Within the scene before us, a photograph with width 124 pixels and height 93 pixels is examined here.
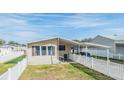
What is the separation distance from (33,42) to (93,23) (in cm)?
2718

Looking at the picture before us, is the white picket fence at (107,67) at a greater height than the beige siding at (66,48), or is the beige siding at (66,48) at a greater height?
the beige siding at (66,48)

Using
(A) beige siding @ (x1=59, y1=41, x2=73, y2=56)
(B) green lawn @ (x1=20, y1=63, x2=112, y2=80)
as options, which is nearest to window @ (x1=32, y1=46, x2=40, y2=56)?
(A) beige siding @ (x1=59, y1=41, x2=73, y2=56)

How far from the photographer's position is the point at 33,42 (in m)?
22.3

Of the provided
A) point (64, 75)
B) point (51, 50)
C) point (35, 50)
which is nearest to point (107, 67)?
point (64, 75)

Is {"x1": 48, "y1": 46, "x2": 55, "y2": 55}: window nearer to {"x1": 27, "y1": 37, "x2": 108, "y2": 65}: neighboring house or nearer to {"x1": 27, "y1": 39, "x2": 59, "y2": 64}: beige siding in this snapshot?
{"x1": 27, "y1": 37, "x2": 108, "y2": 65}: neighboring house

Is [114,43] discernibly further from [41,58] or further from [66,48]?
[41,58]

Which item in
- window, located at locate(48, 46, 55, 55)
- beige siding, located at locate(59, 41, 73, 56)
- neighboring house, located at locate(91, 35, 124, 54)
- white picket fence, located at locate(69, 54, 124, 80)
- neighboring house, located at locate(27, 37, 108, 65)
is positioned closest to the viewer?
white picket fence, located at locate(69, 54, 124, 80)

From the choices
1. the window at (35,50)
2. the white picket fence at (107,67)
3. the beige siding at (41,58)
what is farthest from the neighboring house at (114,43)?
the white picket fence at (107,67)

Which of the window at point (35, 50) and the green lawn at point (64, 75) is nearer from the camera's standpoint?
the green lawn at point (64, 75)

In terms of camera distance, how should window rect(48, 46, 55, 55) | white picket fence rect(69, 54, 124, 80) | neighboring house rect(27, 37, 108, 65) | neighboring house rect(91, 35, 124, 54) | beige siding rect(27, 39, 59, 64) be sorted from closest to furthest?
white picket fence rect(69, 54, 124, 80) < beige siding rect(27, 39, 59, 64) < neighboring house rect(27, 37, 108, 65) < window rect(48, 46, 55, 55) < neighboring house rect(91, 35, 124, 54)

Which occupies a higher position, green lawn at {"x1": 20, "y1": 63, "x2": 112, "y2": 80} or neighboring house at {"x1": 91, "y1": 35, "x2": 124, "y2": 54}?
neighboring house at {"x1": 91, "y1": 35, "x2": 124, "y2": 54}

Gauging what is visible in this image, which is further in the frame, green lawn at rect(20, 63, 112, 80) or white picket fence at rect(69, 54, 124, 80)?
green lawn at rect(20, 63, 112, 80)

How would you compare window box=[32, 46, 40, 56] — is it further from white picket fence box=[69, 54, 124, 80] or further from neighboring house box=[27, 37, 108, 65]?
white picket fence box=[69, 54, 124, 80]

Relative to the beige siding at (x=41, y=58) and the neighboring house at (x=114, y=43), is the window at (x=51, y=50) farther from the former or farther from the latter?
the neighboring house at (x=114, y=43)
